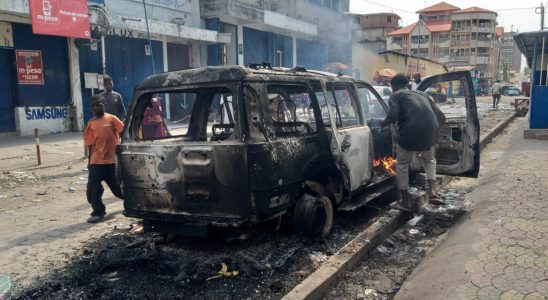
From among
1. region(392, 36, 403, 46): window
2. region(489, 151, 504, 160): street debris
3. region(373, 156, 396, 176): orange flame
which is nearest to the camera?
region(373, 156, 396, 176): orange flame

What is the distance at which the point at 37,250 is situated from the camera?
419 cm

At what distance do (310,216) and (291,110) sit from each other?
43.4 inches

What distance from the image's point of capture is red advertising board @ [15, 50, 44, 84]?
12102 millimetres

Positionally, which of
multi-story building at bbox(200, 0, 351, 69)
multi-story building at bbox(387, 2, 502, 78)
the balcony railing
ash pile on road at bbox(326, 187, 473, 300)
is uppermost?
multi-story building at bbox(387, 2, 502, 78)

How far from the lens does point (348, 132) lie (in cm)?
452

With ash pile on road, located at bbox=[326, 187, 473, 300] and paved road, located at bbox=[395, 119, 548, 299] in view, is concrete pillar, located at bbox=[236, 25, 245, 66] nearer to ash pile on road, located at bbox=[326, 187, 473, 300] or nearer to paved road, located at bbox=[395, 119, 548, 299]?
ash pile on road, located at bbox=[326, 187, 473, 300]

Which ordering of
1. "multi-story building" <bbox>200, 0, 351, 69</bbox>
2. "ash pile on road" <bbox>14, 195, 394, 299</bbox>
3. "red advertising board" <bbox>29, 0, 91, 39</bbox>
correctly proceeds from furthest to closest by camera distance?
1. "multi-story building" <bbox>200, 0, 351, 69</bbox>
2. "red advertising board" <bbox>29, 0, 91, 39</bbox>
3. "ash pile on road" <bbox>14, 195, 394, 299</bbox>

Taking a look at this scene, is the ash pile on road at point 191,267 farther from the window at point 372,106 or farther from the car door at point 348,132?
the window at point 372,106

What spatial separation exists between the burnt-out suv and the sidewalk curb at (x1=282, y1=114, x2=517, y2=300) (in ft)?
1.23

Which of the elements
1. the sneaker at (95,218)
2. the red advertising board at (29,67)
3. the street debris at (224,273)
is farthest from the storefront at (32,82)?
the street debris at (224,273)

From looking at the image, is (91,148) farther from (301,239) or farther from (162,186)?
(301,239)

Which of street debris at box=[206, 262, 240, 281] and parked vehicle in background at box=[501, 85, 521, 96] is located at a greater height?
parked vehicle in background at box=[501, 85, 521, 96]

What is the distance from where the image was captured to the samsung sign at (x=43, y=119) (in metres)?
12.2

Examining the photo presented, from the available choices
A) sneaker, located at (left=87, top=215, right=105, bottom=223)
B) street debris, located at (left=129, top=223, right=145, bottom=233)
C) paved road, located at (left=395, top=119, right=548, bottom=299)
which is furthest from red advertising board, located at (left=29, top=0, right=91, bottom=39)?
paved road, located at (left=395, top=119, right=548, bottom=299)
